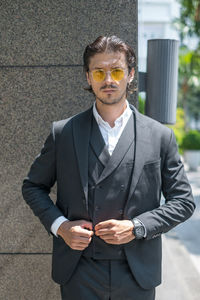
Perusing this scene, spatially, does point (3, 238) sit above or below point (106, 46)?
below

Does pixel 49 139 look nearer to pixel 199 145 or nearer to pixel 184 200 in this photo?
pixel 184 200

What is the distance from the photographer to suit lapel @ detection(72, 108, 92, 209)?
2105mm

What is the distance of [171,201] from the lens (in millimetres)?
2123

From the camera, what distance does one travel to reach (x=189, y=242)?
23.0 ft

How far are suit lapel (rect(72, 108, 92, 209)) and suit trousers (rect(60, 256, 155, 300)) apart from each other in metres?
0.37

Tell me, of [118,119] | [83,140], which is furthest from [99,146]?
[118,119]

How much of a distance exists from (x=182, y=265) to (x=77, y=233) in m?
3.78

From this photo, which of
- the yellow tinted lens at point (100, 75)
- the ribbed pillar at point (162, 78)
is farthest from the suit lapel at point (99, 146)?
the ribbed pillar at point (162, 78)

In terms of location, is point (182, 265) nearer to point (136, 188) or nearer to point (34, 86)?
point (34, 86)

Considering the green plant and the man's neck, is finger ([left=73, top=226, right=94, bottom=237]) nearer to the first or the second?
the man's neck

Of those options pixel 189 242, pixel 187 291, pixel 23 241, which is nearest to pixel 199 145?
pixel 189 242

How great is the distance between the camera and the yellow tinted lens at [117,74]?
2115mm

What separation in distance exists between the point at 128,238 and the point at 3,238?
5.34 ft

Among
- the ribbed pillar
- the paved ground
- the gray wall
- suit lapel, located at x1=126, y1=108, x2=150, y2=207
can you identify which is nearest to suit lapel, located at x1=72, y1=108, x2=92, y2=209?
suit lapel, located at x1=126, y1=108, x2=150, y2=207
